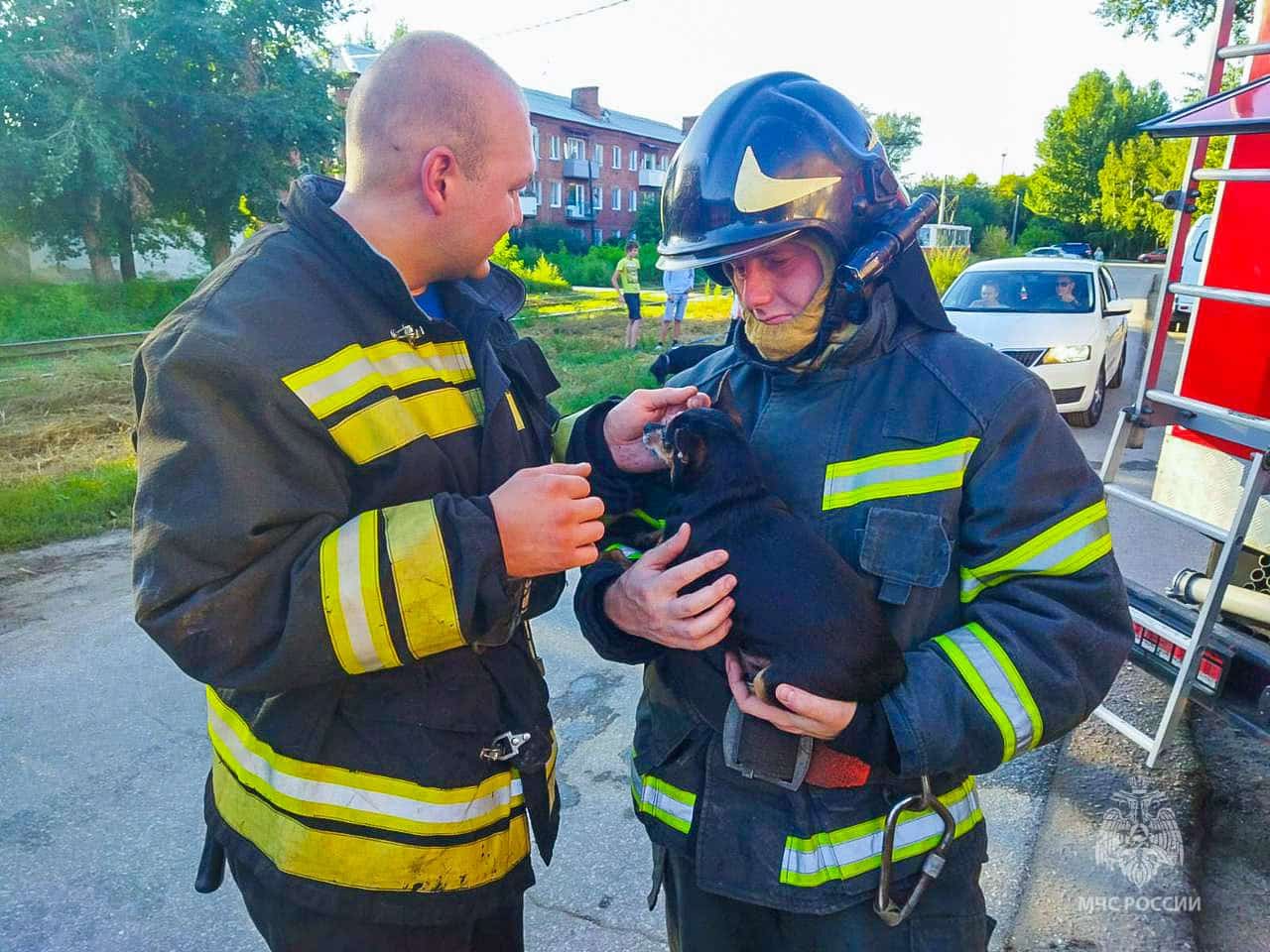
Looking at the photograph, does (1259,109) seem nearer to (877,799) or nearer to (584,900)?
(877,799)

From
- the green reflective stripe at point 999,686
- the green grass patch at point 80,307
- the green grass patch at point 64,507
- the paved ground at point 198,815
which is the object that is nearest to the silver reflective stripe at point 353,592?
the green reflective stripe at point 999,686

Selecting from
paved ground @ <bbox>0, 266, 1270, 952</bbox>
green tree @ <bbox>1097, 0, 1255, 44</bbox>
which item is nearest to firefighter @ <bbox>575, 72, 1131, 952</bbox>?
paved ground @ <bbox>0, 266, 1270, 952</bbox>

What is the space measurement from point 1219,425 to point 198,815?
159 inches

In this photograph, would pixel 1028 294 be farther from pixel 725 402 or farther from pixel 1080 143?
pixel 1080 143

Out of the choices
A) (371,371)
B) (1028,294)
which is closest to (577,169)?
(1028,294)

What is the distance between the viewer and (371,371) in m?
1.35

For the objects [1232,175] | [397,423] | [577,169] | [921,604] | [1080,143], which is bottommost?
[921,604]

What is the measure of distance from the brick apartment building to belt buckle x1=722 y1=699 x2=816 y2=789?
1892 inches

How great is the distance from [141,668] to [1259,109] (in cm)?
517

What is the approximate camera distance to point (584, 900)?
2.68 metres

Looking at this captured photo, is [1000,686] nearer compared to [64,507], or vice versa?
[1000,686]

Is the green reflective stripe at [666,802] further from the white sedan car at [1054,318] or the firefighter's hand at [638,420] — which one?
the white sedan car at [1054,318]

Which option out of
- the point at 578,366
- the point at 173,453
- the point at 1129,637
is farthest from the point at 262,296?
the point at 578,366

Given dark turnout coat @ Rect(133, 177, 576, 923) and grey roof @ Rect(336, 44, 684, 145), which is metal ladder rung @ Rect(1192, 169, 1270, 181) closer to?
dark turnout coat @ Rect(133, 177, 576, 923)
